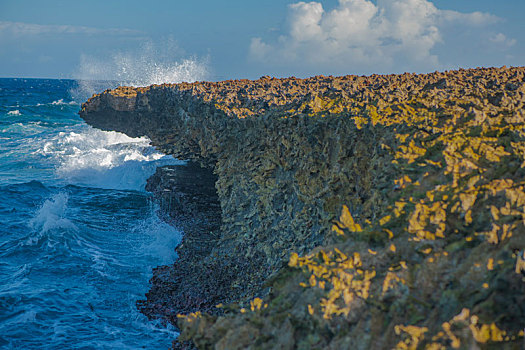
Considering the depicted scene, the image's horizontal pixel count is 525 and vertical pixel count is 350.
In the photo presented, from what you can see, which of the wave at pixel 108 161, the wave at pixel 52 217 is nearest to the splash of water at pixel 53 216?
the wave at pixel 52 217

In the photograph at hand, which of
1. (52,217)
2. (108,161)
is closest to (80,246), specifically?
(52,217)

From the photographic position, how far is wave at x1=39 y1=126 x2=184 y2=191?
100 ft

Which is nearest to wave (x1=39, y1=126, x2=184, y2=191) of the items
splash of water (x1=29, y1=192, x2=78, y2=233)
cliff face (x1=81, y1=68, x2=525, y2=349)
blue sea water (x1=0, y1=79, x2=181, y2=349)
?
blue sea water (x1=0, y1=79, x2=181, y2=349)

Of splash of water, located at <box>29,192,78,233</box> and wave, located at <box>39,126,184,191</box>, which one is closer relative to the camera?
splash of water, located at <box>29,192,78,233</box>

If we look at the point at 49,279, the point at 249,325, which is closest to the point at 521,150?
the point at 249,325

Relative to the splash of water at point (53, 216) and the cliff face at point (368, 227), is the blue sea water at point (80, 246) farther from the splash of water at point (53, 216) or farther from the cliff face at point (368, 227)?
the cliff face at point (368, 227)

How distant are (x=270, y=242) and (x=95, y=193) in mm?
18246

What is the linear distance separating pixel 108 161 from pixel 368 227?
30197 mm

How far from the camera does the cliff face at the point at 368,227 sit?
5723mm

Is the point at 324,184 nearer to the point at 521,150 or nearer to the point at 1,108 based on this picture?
the point at 521,150

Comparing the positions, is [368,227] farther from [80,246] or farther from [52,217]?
[52,217]

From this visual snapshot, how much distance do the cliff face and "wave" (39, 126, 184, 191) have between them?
47.0ft

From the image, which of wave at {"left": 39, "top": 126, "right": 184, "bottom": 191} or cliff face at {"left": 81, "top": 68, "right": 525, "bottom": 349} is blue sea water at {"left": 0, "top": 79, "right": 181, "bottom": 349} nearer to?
wave at {"left": 39, "top": 126, "right": 184, "bottom": 191}

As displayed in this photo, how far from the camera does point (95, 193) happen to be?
28094mm
